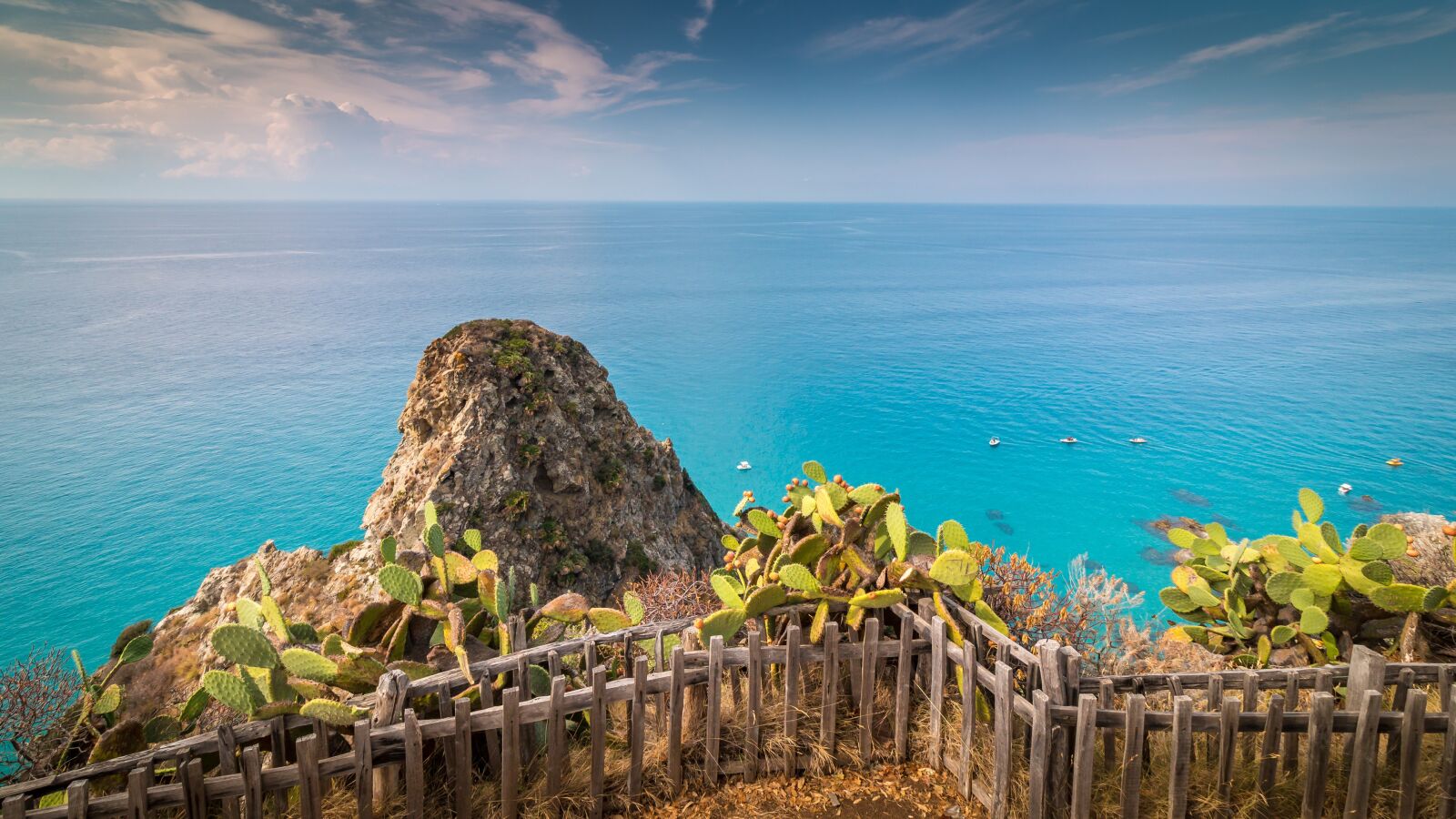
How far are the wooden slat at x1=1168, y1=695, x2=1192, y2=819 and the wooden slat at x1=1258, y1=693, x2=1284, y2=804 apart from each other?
690 millimetres

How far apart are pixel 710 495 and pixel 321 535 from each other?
18803 mm

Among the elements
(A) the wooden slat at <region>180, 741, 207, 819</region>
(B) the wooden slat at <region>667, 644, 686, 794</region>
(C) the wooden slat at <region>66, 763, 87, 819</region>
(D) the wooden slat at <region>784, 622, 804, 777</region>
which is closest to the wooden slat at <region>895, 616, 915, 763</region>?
(D) the wooden slat at <region>784, 622, 804, 777</region>

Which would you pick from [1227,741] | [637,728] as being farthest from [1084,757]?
[637,728]

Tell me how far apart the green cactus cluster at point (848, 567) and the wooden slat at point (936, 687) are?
14 cm

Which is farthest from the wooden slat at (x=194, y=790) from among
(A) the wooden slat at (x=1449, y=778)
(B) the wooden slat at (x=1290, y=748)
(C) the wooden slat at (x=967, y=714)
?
(A) the wooden slat at (x=1449, y=778)

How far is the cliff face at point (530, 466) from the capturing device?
13742 mm

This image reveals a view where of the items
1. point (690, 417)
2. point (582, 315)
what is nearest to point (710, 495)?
point (690, 417)

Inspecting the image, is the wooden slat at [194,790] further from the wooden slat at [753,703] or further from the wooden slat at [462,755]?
the wooden slat at [753,703]

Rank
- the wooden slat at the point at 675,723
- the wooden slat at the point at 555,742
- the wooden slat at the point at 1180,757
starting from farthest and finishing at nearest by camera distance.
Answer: the wooden slat at the point at 675,723 → the wooden slat at the point at 555,742 → the wooden slat at the point at 1180,757

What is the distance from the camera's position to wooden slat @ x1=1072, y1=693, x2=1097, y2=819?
520cm

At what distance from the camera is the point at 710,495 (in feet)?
129

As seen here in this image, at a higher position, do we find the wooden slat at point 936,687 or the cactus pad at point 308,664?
the cactus pad at point 308,664

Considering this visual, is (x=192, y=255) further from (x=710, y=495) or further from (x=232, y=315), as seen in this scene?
(x=710, y=495)

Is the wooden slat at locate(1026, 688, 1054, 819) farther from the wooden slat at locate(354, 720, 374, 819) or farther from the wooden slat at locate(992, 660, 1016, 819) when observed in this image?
the wooden slat at locate(354, 720, 374, 819)
